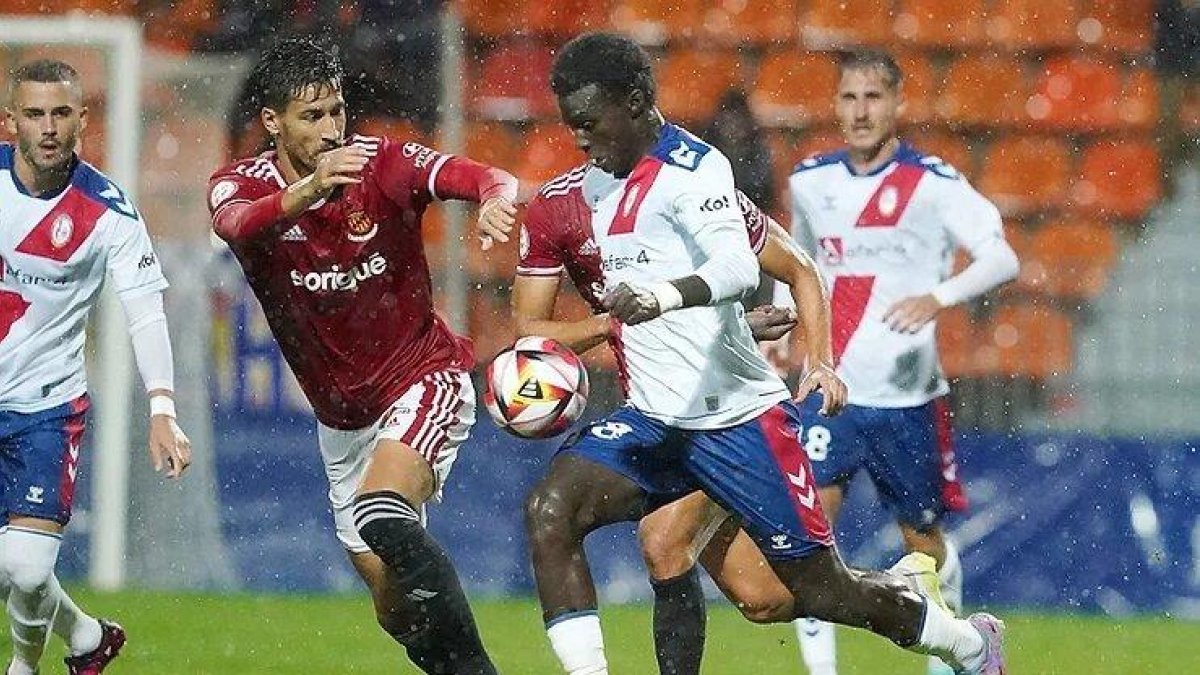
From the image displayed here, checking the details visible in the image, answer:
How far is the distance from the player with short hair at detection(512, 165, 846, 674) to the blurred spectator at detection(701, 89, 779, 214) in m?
4.94

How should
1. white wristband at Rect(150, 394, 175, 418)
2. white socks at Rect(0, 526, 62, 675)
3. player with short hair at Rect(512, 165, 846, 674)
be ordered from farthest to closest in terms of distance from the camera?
1. white socks at Rect(0, 526, 62, 675)
2. white wristband at Rect(150, 394, 175, 418)
3. player with short hair at Rect(512, 165, 846, 674)

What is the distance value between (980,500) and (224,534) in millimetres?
3700

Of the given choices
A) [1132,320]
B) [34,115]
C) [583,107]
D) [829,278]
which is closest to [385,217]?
[583,107]

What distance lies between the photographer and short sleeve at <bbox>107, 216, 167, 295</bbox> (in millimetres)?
6871

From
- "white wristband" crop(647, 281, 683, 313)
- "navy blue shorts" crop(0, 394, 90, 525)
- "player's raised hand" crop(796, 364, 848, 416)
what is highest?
"white wristband" crop(647, 281, 683, 313)

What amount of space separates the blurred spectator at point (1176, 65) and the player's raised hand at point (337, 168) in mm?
8157

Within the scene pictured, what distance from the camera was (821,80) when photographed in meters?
13.4

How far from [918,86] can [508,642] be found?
5.43 m

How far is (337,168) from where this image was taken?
5.73 meters

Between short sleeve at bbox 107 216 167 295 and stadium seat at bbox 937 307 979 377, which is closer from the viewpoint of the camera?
short sleeve at bbox 107 216 167 295

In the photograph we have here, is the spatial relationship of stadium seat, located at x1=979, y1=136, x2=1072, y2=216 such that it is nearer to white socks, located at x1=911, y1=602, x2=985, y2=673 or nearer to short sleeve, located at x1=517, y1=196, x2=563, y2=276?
white socks, located at x1=911, y1=602, x2=985, y2=673

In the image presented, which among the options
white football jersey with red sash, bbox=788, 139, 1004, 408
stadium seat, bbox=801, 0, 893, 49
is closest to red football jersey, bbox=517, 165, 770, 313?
white football jersey with red sash, bbox=788, 139, 1004, 408

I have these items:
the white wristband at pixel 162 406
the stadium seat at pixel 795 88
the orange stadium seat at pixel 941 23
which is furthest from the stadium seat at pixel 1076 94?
the white wristband at pixel 162 406

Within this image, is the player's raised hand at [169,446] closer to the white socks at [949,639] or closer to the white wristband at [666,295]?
the white wristband at [666,295]
